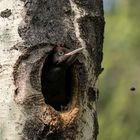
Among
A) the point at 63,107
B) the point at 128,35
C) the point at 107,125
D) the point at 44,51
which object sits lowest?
the point at 107,125

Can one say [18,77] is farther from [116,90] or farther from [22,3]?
[116,90]

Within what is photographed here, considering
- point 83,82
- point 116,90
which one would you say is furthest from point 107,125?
point 83,82

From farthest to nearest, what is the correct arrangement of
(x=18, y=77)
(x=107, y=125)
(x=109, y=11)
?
(x=109, y=11), (x=107, y=125), (x=18, y=77)

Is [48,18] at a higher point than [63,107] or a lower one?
higher

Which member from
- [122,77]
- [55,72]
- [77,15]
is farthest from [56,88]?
[122,77]

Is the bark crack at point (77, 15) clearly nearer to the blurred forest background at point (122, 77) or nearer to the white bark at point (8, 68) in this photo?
the white bark at point (8, 68)

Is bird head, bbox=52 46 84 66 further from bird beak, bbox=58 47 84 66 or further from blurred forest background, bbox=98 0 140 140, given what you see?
blurred forest background, bbox=98 0 140 140
